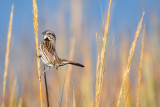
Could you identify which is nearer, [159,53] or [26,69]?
[159,53]

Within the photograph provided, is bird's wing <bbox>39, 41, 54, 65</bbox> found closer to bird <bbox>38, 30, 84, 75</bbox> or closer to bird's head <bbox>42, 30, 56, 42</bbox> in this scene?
bird <bbox>38, 30, 84, 75</bbox>

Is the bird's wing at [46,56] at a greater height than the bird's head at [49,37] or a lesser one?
lesser

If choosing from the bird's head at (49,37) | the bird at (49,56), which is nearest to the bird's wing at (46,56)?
the bird at (49,56)

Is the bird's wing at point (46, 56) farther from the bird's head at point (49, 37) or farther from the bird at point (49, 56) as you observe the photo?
the bird's head at point (49, 37)

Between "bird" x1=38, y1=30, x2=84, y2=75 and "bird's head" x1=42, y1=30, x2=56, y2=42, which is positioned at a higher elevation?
"bird's head" x1=42, y1=30, x2=56, y2=42

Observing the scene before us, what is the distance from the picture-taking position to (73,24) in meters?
3.21

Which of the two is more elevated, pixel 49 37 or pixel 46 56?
pixel 49 37

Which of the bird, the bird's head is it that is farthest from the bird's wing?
the bird's head

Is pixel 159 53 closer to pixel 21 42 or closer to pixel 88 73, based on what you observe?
pixel 88 73

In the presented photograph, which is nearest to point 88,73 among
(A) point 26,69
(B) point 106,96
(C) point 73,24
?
(B) point 106,96

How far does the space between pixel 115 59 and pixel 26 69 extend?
39.6 inches

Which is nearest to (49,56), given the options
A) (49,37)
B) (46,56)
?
(46,56)

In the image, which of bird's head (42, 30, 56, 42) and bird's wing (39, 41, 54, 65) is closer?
bird's wing (39, 41, 54, 65)

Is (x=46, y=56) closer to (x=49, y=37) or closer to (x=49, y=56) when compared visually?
(x=49, y=56)
